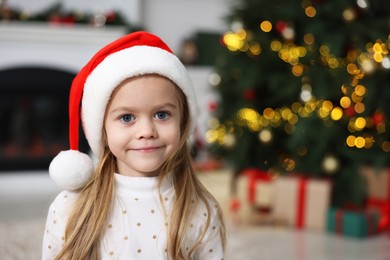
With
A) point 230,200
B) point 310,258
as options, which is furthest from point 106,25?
point 310,258

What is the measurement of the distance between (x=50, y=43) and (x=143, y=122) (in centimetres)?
306

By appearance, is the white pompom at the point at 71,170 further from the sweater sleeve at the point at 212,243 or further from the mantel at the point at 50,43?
the mantel at the point at 50,43

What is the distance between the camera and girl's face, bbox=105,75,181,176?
3.45ft

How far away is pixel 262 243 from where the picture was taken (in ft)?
7.79

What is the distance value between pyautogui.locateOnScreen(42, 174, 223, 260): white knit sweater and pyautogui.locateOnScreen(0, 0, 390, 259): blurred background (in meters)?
1.07

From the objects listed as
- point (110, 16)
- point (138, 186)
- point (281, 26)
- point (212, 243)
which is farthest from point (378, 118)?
point (110, 16)

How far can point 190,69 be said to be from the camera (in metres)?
4.50

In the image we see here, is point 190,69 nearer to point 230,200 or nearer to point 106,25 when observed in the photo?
point 106,25

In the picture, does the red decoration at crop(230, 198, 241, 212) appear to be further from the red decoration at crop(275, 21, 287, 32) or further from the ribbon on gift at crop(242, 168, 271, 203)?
the red decoration at crop(275, 21, 287, 32)

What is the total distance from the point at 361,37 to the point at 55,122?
2.62 meters

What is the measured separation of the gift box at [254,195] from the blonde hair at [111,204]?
164 cm

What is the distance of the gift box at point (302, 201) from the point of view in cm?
257

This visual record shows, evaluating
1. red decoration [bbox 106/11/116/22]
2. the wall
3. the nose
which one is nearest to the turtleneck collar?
the nose

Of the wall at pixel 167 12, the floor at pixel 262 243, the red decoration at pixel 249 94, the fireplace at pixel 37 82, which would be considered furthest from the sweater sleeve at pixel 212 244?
the wall at pixel 167 12
